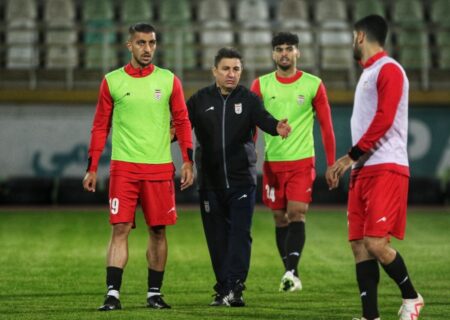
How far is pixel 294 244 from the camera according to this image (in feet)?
37.3

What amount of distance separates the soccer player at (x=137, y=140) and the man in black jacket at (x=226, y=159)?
54cm

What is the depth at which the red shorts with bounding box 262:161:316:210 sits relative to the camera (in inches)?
451

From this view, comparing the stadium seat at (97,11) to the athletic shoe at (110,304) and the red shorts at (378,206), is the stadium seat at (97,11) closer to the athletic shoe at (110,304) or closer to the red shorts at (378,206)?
the athletic shoe at (110,304)

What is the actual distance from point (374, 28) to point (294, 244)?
12.2 feet

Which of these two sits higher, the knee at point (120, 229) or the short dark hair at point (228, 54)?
the short dark hair at point (228, 54)

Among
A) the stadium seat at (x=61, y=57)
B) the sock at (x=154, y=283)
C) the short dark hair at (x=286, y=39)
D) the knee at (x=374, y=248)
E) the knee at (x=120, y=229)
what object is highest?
the short dark hair at (x=286, y=39)

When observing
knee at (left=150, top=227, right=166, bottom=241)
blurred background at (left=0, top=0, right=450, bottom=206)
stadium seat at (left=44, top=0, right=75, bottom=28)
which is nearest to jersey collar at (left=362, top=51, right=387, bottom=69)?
knee at (left=150, top=227, right=166, bottom=241)

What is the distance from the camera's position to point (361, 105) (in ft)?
26.6

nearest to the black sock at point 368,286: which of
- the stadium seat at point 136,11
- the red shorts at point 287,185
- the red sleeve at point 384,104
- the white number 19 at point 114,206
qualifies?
the red sleeve at point 384,104

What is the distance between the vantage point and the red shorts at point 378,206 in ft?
26.1

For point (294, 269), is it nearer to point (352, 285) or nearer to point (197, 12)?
point (352, 285)

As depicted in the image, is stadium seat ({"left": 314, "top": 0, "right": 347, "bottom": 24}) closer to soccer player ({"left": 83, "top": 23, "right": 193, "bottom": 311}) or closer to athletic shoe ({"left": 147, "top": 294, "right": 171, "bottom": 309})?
soccer player ({"left": 83, "top": 23, "right": 193, "bottom": 311})

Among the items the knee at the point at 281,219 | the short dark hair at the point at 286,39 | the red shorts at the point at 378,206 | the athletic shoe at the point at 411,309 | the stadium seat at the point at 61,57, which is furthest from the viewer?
the stadium seat at the point at 61,57

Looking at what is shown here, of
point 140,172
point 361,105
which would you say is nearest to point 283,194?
point 140,172
